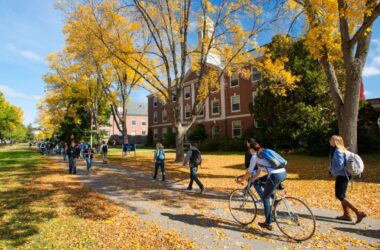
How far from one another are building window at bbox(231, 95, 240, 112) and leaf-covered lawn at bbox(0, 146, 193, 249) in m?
25.7

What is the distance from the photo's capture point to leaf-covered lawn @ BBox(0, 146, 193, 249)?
4.88 m

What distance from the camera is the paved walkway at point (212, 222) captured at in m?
4.80

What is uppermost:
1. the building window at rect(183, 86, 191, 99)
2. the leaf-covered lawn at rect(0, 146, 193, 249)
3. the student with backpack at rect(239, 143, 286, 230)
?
the building window at rect(183, 86, 191, 99)

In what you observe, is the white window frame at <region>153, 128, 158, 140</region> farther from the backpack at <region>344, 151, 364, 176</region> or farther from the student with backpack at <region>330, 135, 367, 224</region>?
the backpack at <region>344, 151, 364, 176</region>

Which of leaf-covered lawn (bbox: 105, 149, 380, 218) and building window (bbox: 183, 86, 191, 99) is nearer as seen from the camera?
leaf-covered lawn (bbox: 105, 149, 380, 218)

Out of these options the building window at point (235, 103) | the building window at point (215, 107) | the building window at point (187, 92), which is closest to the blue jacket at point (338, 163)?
the building window at point (235, 103)

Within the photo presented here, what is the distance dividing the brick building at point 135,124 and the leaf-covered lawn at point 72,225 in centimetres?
5865

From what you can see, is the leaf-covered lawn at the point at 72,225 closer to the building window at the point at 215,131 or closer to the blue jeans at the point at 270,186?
the blue jeans at the point at 270,186

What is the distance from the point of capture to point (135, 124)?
229 feet

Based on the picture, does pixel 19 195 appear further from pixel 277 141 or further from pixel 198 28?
pixel 277 141

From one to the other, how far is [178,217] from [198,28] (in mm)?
13776

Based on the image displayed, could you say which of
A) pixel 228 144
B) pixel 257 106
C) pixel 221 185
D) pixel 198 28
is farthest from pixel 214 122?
pixel 221 185

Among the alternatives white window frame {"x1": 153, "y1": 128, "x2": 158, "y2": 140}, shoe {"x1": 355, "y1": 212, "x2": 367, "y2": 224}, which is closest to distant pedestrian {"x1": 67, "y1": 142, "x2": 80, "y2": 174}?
shoe {"x1": 355, "y1": 212, "x2": 367, "y2": 224}

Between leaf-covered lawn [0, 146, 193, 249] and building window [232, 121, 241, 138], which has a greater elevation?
building window [232, 121, 241, 138]
